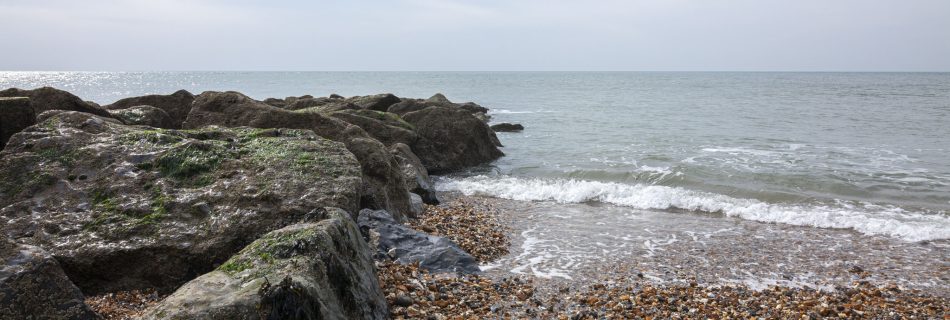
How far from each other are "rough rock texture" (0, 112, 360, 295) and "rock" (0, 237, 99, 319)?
4.00 ft

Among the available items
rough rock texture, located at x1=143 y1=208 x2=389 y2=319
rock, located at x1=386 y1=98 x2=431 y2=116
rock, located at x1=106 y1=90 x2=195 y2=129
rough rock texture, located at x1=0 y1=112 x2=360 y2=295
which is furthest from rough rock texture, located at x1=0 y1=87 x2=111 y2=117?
rock, located at x1=386 y1=98 x2=431 y2=116

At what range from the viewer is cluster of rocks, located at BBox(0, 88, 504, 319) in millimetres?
4538

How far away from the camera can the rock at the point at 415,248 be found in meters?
8.32

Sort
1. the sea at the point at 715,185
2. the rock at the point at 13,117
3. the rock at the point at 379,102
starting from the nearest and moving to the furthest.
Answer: the rock at the point at 13,117 < the sea at the point at 715,185 < the rock at the point at 379,102

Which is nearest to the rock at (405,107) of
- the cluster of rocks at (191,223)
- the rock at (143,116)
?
the rock at (143,116)

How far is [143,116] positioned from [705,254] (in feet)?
35.2

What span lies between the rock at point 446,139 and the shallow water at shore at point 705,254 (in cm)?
583

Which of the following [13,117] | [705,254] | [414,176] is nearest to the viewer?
[13,117]

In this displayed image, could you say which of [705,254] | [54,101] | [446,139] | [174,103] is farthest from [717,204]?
[54,101]

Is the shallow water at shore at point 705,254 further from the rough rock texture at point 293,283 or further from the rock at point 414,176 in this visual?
the rough rock texture at point 293,283

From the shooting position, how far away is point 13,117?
8.12 meters

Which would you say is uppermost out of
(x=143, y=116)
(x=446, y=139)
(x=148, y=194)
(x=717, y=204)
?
(x=143, y=116)

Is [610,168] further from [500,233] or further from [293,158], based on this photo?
[293,158]

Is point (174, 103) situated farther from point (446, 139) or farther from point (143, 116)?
point (446, 139)
